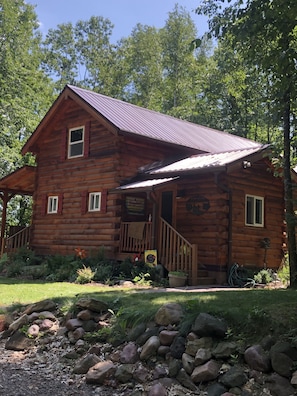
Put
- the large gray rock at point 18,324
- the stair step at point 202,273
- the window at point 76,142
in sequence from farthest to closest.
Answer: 1. the window at point 76,142
2. the stair step at point 202,273
3. the large gray rock at point 18,324

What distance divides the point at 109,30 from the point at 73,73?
5.54 m

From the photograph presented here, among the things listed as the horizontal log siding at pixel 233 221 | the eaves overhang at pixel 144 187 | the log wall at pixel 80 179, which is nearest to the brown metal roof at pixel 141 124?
the log wall at pixel 80 179

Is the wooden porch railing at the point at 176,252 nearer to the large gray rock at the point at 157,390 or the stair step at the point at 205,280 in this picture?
the stair step at the point at 205,280

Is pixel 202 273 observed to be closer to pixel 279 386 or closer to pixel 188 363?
pixel 188 363

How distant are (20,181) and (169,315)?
15.8 meters

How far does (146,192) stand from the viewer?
13203mm

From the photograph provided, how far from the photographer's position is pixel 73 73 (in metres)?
39.4

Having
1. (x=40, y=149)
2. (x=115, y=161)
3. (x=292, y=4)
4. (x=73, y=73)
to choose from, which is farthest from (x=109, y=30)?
(x=292, y=4)

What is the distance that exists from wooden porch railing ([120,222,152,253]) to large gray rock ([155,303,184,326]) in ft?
23.2

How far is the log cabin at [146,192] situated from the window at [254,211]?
4cm

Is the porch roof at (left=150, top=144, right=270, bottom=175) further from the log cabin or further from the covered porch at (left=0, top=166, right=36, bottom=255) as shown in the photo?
the covered porch at (left=0, top=166, right=36, bottom=255)

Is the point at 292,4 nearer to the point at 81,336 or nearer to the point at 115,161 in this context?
the point at 81,336

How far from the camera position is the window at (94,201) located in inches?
641

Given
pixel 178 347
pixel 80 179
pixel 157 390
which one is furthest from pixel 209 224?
pixel 157 390
